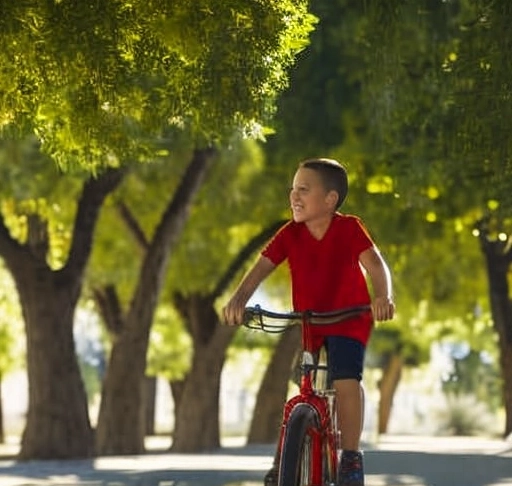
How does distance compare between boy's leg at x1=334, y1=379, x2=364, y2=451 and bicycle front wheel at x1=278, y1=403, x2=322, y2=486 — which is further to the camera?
boy's leg at x1=334, y1=379, x2=364, y2=451

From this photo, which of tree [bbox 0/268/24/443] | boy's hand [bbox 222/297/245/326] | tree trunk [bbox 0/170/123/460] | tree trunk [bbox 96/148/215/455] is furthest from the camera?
tree [bbox 0/268/24/443]

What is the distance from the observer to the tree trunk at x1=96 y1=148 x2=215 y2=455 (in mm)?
23812

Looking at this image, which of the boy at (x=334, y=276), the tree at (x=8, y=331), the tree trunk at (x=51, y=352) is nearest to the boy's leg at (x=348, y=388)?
the boy at (x=334, y=276)

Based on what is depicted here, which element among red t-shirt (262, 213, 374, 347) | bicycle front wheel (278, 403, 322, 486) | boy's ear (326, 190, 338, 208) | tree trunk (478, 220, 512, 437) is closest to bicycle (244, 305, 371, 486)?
bicycle front wheel (278, 403, 322, 486)

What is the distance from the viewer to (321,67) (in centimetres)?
2438

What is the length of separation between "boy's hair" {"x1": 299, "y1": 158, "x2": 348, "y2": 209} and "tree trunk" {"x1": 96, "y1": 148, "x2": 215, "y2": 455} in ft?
52.7

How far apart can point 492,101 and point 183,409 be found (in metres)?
18.3

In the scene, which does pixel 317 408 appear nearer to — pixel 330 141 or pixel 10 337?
pixel 330 141

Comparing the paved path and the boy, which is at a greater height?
the boy

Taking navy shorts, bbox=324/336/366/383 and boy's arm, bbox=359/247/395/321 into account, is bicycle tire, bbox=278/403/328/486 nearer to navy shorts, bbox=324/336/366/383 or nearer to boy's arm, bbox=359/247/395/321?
navy shorts, bbox=324/336/366/383

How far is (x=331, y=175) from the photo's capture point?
25.0 ft

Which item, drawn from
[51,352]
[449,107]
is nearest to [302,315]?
[449,107]

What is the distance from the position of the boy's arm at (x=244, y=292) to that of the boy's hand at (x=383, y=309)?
0.60 meters

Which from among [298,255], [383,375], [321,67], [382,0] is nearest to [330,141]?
[321,67]
